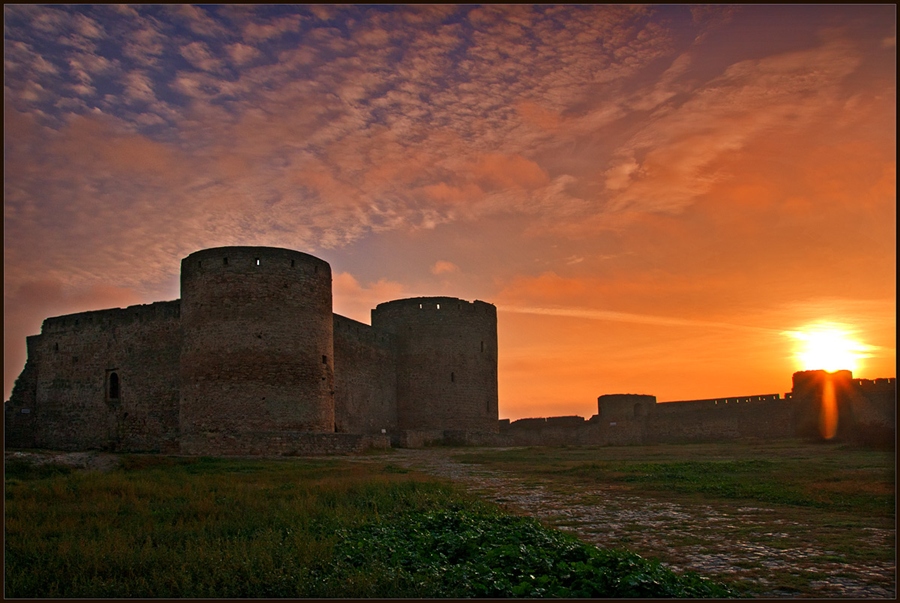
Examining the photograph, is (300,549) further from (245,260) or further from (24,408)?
(24,408)

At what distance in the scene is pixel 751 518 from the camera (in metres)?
7.89

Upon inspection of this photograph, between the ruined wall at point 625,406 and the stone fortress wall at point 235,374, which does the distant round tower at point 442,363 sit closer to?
the stone fortress wall at point 235,374

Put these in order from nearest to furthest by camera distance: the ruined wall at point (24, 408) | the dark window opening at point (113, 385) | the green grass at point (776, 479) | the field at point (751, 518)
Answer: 1. the field at point (751, 518)
2. the green grass at point (776, 479)
3. the dark window opening at point (113, 385)
4. the ruined wall at point (24, 408)

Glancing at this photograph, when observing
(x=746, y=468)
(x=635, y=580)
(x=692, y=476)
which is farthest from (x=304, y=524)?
(x=746, y=468)

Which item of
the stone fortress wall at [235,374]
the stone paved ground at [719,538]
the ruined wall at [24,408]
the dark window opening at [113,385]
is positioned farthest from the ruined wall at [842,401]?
the ruined wall at [24,408]

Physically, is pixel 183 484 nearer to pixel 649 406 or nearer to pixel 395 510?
pixel 395 510

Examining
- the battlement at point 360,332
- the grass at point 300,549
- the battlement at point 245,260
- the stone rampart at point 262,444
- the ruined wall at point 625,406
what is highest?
the battlement at point 245,260

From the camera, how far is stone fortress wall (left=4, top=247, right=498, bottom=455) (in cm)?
2117

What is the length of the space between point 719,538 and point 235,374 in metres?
16.9

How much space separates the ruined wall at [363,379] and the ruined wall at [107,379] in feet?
20.6

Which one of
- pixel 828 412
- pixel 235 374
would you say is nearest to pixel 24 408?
pixel 235 374

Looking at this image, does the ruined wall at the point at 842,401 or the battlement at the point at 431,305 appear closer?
the ruined wall at the point at 842,401

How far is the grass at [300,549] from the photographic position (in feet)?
16.7

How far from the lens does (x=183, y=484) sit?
11.8m
